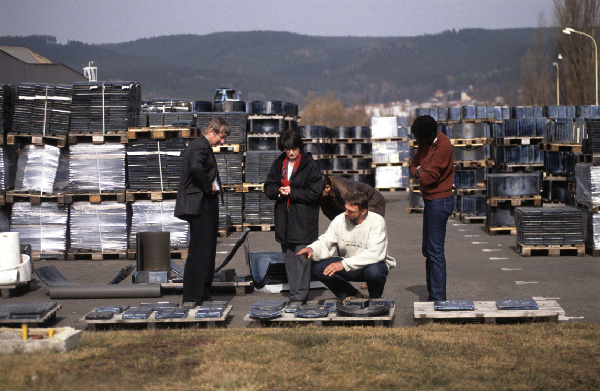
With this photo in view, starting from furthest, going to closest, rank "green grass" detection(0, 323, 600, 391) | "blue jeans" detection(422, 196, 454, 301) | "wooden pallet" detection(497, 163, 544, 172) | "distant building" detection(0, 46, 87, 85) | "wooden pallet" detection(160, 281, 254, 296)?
"distant building" detection(0, 46, 87, 85)
"wooden pallet" detection(497, 163, 544, 172)
"wooden pallet" detection(160, 281, 254, 296)
"blue jeans" detection(422, 196, 454, 301)
"green grass" detection(0, 323, 600, 391)

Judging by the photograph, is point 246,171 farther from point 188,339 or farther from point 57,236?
point 188,339

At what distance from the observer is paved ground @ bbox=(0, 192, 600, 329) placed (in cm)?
910

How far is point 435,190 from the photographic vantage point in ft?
28.0

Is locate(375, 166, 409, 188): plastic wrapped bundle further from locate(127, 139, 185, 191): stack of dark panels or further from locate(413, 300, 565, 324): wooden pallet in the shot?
locate(413, 300, 565, 324): wooden pallet

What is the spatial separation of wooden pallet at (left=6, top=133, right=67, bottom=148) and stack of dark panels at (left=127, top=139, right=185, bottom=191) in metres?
1.09

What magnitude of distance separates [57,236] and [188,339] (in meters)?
6.80

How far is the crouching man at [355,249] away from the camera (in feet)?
26.6

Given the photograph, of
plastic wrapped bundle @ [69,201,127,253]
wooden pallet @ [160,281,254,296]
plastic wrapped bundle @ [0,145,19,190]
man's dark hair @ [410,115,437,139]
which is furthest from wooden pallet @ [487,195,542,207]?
plastic wrapped bundle @ [0,145,19,190]

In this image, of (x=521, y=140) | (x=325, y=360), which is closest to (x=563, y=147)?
(x=521, y=140)

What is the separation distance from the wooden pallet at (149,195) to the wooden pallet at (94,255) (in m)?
0.91

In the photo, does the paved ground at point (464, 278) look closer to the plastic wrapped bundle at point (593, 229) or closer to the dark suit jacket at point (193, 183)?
the plastic wrapped bundle at point (593, 229)

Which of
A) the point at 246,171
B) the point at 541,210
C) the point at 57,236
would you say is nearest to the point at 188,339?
the point at 57,236

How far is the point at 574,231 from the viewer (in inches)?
521

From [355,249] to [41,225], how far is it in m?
6.88
